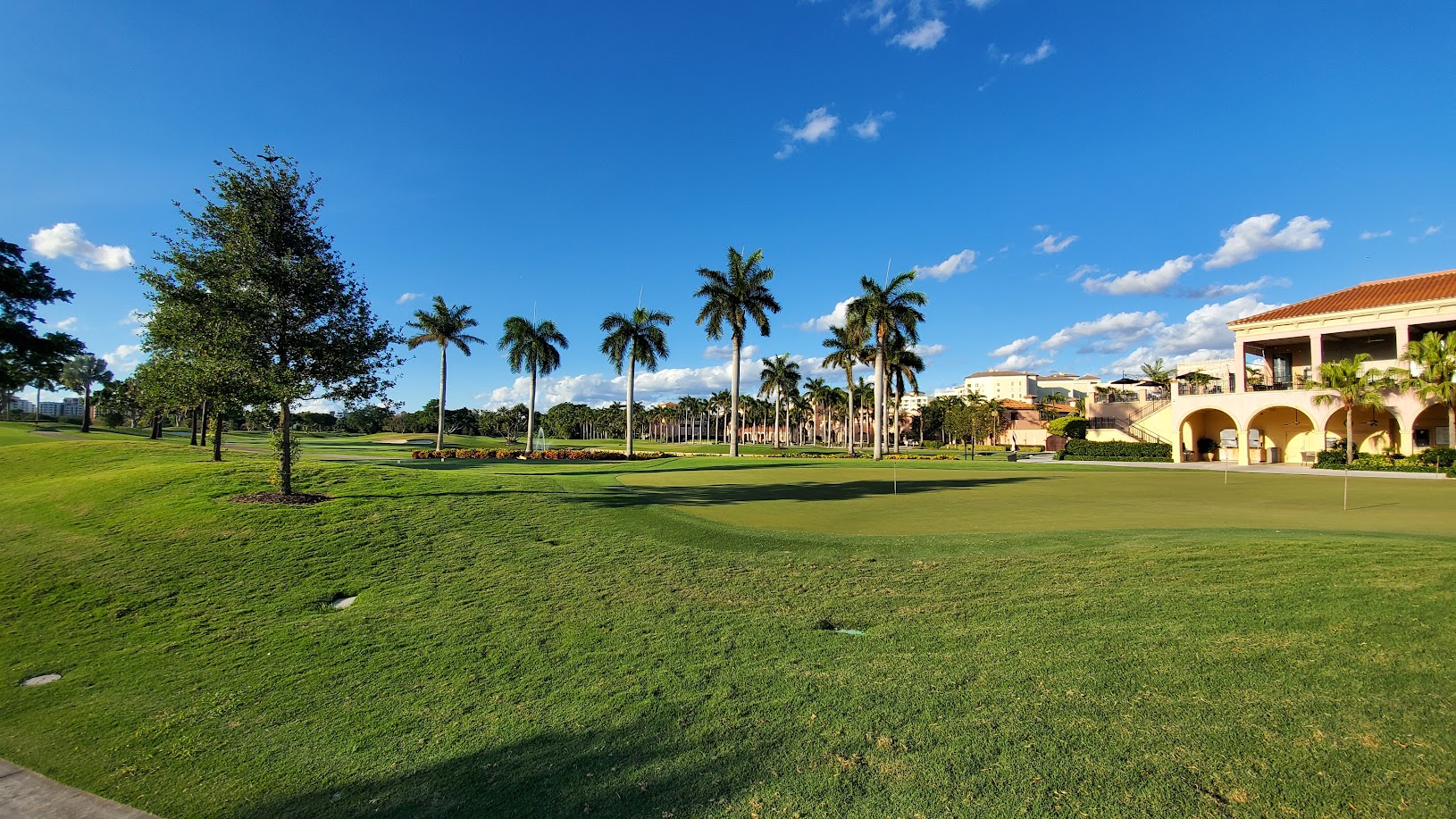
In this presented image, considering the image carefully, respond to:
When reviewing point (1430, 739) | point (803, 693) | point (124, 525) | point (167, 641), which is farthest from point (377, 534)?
point (1430, 739)

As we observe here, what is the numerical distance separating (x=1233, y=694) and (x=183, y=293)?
60.4 feet

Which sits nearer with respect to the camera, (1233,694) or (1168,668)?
(1233,694)

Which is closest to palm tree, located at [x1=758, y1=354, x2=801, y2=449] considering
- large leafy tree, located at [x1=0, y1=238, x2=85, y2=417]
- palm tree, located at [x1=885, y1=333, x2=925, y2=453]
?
palm tree, located at [x1=885, y1=333, x2=925, y2=453]

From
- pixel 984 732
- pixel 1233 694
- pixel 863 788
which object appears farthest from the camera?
pixel 1233 694

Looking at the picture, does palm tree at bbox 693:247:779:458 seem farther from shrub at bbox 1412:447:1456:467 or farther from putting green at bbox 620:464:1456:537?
shrub at bbox 1412:447:1456:467

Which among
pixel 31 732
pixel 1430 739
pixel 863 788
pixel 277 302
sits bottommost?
pixel 31 732

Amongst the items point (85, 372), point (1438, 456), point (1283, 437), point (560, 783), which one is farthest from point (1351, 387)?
point (85, 372)

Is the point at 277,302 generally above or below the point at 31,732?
above

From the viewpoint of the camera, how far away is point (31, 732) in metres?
5.45

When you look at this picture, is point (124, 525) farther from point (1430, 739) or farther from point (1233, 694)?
point (1430, 739)

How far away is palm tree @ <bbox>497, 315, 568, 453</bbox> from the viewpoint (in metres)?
51.2

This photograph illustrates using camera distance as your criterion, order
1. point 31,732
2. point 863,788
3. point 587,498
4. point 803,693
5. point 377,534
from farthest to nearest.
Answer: point 587,498
point 377,534
point 31,732
point 803,693
point 863,788

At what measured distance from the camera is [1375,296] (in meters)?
44.0

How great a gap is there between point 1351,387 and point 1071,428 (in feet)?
116
